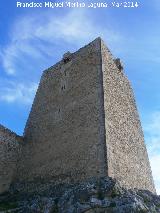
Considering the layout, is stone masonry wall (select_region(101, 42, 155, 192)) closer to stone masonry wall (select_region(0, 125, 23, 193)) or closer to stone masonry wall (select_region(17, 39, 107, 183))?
stone masonry wall (select_region(17, 39, 107, 183))

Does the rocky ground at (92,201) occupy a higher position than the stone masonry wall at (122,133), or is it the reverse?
the stone masonry wall at (122,133)

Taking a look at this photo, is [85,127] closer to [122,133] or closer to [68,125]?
[68,125]

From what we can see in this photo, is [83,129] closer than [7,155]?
Yes

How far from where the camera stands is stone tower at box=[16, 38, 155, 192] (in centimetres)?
1848

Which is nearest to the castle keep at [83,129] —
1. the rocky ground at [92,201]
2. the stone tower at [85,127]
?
the stone tower at [85,127]

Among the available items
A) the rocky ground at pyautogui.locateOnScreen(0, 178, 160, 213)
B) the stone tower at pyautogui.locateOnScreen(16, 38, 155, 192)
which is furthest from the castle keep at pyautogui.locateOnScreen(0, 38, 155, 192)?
the rocky ground at pyautogui.locateOnScreen(0, 178, 160, 213)

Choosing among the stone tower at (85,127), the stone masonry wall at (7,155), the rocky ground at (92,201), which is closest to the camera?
the rocky ground at (92,201)

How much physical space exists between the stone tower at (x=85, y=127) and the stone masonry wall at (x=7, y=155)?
0.46 metres

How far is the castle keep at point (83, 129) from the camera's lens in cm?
1852

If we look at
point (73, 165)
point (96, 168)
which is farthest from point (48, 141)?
point (96, 168)

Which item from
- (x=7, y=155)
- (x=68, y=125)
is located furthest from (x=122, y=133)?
(x=7, y=155)

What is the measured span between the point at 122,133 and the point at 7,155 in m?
7.37

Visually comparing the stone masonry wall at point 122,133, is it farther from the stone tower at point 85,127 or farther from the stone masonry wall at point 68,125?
the stone masonry wall at point 68,125

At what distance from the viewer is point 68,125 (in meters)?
21.0
